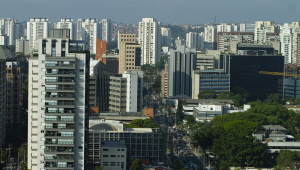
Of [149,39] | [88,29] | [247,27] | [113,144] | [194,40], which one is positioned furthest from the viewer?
[247,27]

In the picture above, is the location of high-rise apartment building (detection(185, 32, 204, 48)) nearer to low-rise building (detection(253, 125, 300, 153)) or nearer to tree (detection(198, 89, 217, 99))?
tree (detection(198, 89, 217, 99))

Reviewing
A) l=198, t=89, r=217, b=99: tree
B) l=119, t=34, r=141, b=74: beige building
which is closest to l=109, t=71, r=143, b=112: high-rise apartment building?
l=198, t=89, r=217, b=99: tree

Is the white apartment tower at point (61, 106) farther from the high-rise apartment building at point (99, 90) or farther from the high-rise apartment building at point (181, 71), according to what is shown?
the high-rise apartment building at point (181, 71)

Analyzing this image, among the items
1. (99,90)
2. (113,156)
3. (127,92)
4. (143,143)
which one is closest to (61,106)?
(113,156)

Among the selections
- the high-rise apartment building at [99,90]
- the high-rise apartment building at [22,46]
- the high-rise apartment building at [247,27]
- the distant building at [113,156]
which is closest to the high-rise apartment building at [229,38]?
the high-rise apartment building at [22,46]

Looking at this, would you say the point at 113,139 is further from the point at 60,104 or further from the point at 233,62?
the point at 233,62

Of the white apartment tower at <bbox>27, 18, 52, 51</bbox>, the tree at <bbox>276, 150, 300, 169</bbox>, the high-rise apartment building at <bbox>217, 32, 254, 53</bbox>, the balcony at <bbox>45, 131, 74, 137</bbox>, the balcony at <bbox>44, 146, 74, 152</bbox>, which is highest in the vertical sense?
the white apartment tower at <bbox>27, 18, 52, 51</bbox>

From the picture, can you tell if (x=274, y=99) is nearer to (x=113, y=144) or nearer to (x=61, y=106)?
(x=113, y=144)
